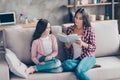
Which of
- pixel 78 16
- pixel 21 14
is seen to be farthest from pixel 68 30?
pixel 21 14

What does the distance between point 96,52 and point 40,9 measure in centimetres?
261

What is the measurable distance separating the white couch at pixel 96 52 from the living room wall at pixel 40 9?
2.39 m

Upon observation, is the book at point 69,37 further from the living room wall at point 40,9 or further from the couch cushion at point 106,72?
the living room wall at point 40,9

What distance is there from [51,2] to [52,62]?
116 inches

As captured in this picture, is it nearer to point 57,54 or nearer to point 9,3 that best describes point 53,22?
point 9,3

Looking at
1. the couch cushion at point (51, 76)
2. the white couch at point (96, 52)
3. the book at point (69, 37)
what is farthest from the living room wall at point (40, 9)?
the couch cushion at point (51, 76)

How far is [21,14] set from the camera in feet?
18.4

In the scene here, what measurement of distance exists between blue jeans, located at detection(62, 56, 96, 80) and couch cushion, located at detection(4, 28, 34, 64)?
0.49m

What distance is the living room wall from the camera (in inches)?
221

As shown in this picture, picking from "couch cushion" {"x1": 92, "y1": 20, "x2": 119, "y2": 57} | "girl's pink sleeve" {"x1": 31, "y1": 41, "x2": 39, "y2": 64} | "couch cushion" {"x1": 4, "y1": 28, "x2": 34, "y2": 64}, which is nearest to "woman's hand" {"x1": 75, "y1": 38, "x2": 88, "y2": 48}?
"couch cushion" {"x1": 92, "y1": 20, "x2": 119, "y2": 57}

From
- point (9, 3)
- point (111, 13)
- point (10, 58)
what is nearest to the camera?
point (10, 58)

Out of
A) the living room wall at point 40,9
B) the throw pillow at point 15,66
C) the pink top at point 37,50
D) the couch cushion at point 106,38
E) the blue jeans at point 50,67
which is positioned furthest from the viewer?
the living room wall at point 40,9

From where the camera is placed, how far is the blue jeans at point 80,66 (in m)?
2.93

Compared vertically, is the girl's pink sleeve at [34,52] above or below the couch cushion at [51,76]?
above
